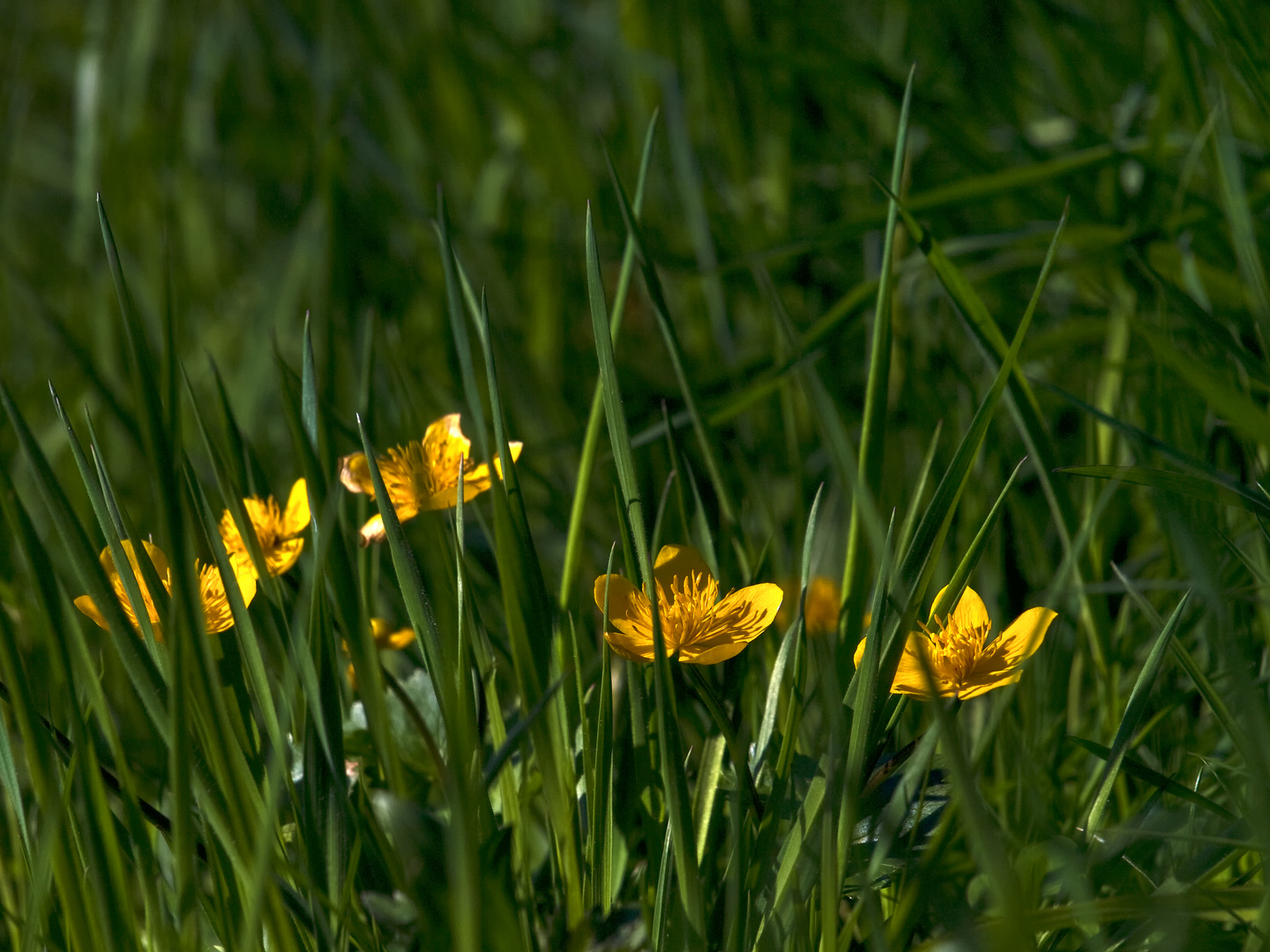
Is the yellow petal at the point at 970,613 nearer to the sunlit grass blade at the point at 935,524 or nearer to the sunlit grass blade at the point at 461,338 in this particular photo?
the sunlit grass blade at the point at 935,524

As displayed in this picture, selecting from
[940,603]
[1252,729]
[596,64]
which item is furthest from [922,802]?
[596,64]

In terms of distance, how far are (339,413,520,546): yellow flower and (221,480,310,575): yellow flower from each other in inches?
1.3

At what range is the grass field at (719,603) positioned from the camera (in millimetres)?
510

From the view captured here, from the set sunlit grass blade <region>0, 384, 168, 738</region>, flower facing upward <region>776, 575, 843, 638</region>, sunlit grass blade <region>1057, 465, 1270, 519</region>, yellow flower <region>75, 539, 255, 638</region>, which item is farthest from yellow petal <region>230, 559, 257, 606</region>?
sunlit grass blade <region>1057, 465, 1270, 519</region>

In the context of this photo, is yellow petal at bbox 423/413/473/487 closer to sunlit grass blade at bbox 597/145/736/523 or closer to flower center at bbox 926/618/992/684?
sunlit grass blade at bbox 597/145/736/523

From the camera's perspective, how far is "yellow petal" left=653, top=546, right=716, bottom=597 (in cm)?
64

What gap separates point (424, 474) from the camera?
0.72m

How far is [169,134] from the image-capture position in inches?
77.9

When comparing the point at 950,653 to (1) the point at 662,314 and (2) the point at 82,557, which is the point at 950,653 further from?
(2) the point at 82,557

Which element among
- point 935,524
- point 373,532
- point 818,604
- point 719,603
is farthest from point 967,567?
point 373,532

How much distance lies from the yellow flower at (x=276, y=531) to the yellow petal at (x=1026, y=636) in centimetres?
42

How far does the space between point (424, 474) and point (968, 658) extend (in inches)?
14.1

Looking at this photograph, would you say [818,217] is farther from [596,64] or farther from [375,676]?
[375,676]

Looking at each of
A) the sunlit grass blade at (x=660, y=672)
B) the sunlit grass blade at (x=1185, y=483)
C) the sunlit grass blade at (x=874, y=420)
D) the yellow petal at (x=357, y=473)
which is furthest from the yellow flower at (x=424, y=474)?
the sunlit grass blade at (x=1185, y=483)
